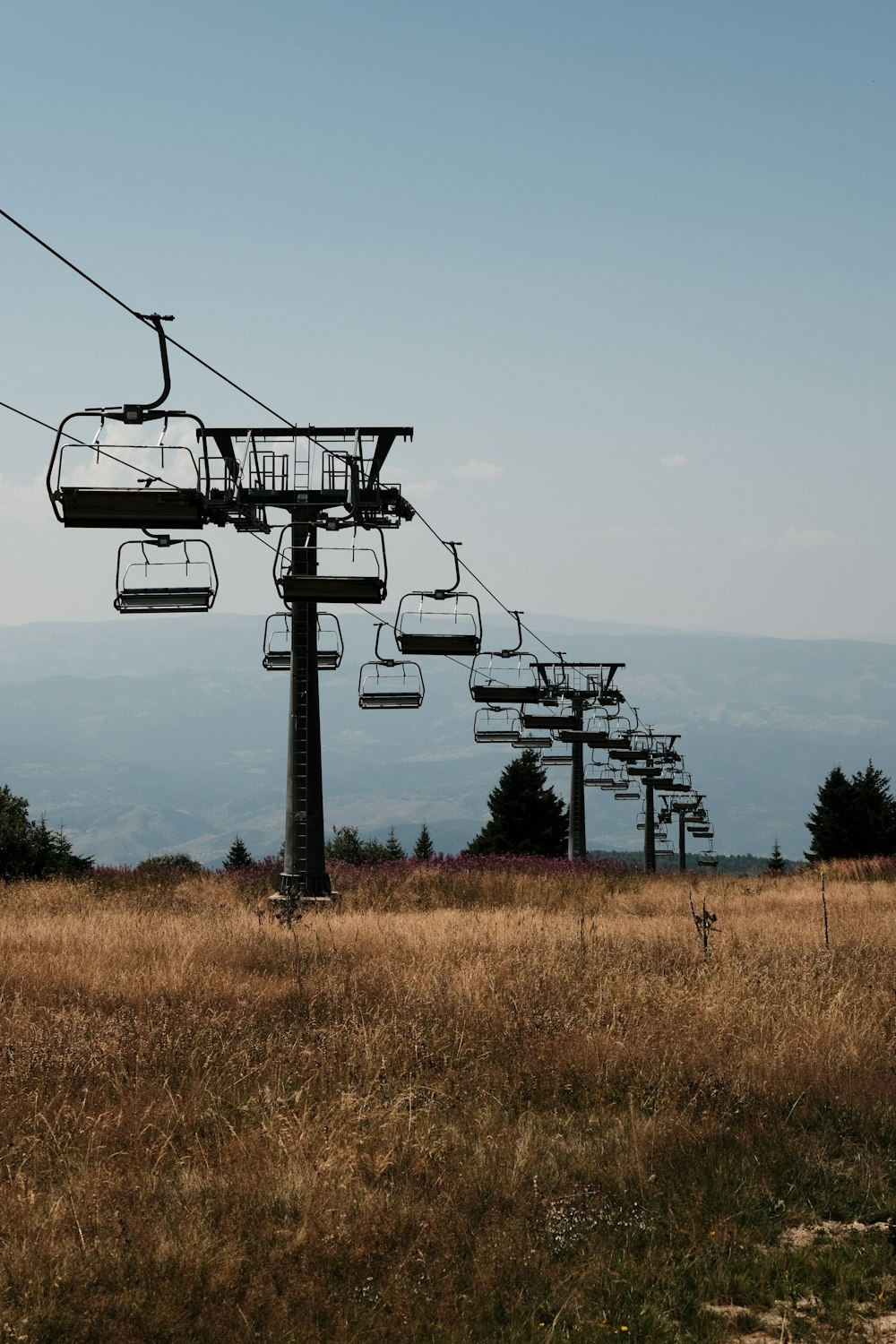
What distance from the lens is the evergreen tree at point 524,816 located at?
62938mm

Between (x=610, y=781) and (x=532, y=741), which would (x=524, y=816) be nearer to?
(x=610, y=781)

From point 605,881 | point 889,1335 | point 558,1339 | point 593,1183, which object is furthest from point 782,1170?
point 605,881

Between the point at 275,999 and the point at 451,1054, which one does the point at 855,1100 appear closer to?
the point at 451,1054

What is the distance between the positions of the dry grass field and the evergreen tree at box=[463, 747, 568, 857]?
49.1 meters

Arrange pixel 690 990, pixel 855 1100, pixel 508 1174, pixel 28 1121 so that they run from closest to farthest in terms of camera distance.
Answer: pixel 508 1174 → pixel 28 1121 → pixel 855 1100 → pixel 690 990

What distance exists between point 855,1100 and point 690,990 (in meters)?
3.26

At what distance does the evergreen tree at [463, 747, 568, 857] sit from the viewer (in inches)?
2478

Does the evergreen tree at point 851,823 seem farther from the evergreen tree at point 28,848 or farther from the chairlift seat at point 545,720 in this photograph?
the evergreen tree at point 28,848

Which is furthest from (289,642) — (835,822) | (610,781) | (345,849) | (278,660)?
(835,822)

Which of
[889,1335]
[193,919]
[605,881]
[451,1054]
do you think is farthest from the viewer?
Answer: [605,881]

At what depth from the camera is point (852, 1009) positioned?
10.8 m

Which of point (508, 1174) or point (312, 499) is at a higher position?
point (312, 499)

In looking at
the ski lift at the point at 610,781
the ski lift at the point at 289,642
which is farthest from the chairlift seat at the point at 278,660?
the ski lift at the point at 610,781

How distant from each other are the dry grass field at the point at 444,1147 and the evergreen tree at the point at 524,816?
49087 millimetres
